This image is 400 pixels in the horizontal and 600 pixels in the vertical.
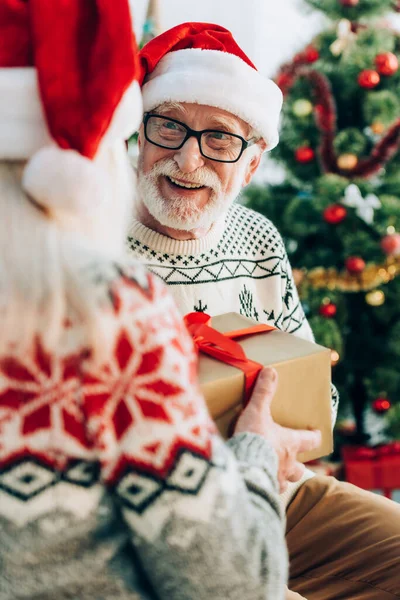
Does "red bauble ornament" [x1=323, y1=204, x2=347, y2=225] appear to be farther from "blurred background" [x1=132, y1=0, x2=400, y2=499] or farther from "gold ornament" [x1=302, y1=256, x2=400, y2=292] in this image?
"gold ornament" [x1=302, y1=256, x2=400, y2=292]

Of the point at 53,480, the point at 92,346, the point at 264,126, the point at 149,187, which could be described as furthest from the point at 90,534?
the point at 264,126

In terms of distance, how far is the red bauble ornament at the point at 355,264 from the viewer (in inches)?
87.4

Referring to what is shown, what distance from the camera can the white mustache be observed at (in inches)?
57.2

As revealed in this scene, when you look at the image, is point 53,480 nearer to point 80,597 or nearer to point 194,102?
point 80,597

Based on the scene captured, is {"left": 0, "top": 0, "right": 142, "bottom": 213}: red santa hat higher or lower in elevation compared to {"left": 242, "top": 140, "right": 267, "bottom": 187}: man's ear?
higher

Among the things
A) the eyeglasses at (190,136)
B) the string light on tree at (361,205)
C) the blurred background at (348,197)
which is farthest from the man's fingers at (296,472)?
the string light on tree at (361,205)

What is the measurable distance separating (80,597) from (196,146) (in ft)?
3.26

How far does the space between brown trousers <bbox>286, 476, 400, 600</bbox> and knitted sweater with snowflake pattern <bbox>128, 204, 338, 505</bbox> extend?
6 centimetres

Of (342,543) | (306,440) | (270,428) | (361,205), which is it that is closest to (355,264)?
(361,205)

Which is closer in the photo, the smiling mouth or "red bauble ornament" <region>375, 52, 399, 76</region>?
the smiling mouth

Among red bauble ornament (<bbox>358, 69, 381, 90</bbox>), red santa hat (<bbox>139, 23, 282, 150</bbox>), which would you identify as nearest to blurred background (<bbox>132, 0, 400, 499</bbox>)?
red bauble ornament (<bbox>358, 69, 381, 90</bbox>)

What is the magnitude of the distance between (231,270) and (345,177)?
93cm

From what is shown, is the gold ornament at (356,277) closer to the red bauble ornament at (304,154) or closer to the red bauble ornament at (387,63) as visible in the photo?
the red bauble ornament at (304,154)

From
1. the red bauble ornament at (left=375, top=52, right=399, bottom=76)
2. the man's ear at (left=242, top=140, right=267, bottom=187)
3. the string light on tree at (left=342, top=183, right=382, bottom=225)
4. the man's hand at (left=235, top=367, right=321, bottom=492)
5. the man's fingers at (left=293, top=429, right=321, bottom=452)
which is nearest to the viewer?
the man's hand at (left=235, top=367, right=321, bottom=492)
